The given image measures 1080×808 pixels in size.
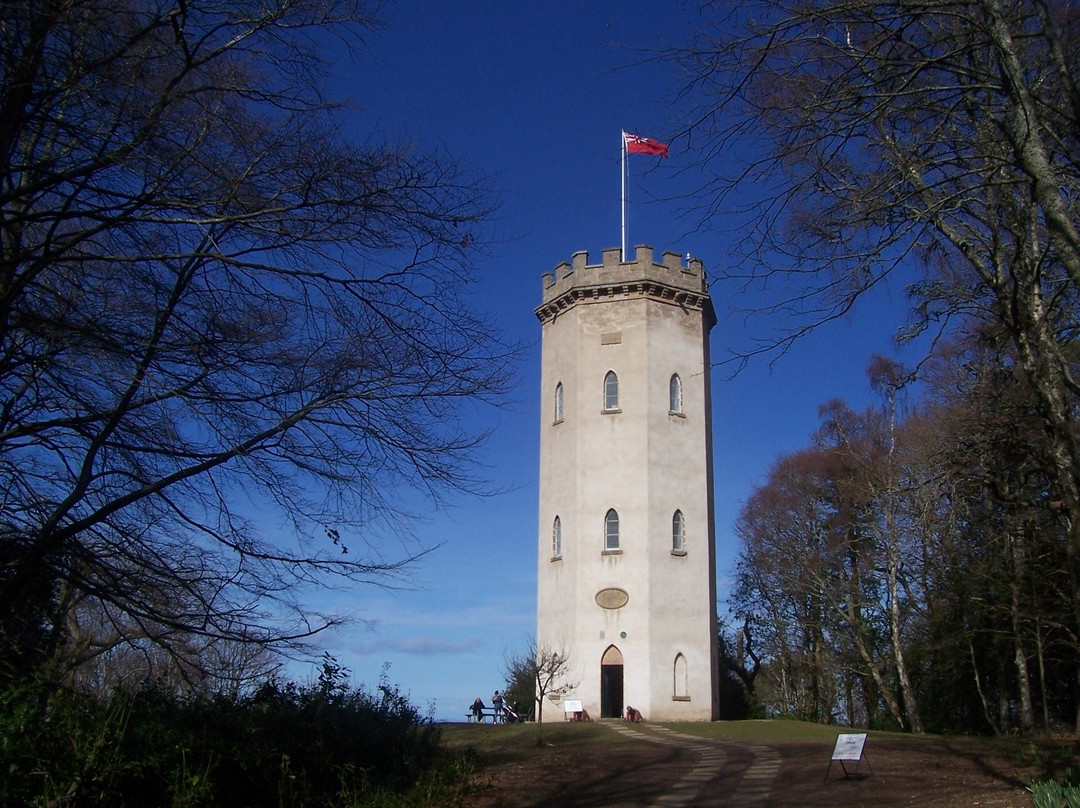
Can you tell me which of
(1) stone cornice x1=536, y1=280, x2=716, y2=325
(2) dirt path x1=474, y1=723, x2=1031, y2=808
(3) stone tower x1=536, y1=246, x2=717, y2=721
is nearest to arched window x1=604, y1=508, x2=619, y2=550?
A: (3) stone tower x1=536, y1=246, x2=717, y2=721

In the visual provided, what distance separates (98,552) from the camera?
7617 millimetres

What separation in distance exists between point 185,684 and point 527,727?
1789 cm

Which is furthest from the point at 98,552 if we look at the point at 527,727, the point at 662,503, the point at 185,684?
the point at 662,503

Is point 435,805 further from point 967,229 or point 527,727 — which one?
point 527,727

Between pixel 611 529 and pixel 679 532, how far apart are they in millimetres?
2190

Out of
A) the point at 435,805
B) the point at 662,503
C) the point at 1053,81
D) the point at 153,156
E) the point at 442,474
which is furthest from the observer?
the point at 662,503

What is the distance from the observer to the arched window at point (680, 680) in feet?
98.0

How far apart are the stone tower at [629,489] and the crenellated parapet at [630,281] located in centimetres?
5

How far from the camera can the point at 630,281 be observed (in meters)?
32.6

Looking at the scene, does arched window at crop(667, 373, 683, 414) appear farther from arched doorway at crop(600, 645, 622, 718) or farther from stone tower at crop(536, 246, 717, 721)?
arched doorway at crop(600, 645, 622, 718)

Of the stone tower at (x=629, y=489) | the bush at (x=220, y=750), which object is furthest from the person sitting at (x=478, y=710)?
the bush at (x=220, y=750)

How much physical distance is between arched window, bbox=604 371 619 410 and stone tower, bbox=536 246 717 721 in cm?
3

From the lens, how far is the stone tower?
3012cm

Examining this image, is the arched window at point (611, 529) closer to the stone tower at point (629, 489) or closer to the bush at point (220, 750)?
the stone tower at point (629, 489)
